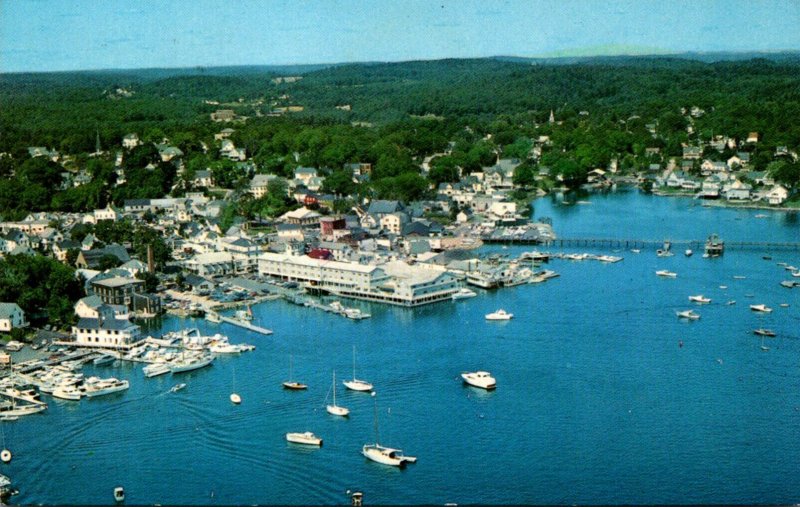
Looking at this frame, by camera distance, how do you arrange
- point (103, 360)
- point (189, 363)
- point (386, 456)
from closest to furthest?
point (386, 456), point (189, 363), point (103, 360)

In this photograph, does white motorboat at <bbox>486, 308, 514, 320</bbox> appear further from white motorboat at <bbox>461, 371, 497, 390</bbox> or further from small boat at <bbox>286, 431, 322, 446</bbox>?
small boat at <bbox>286, 431, 322, 446</bbox>

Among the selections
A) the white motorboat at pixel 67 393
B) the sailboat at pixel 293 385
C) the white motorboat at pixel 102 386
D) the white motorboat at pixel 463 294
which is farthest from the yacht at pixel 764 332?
the white motorboat at pixel 67 393

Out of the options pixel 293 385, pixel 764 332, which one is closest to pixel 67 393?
pixel 293 385

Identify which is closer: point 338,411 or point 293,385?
point 338,411

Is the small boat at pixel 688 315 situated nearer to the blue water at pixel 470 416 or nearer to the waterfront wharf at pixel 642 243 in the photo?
the blue water at pixel 470 416

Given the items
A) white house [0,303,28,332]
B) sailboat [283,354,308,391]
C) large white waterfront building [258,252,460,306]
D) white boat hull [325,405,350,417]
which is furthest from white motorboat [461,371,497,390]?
white house [0,303,28,332]

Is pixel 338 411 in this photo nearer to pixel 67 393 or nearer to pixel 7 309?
pixel 67 393
